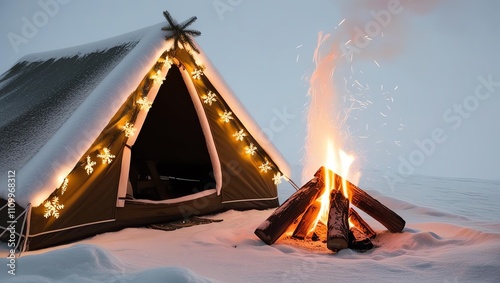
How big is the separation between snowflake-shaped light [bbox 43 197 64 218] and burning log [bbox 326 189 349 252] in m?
2.72

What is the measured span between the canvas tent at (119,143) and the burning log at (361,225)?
5.79ft

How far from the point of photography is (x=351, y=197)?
4871 mm

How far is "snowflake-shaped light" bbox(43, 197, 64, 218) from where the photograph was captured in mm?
4043

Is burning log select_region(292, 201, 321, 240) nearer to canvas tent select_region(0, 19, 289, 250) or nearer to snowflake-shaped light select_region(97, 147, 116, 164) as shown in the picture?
canvas tent select_region(0, 19, 289, 250)

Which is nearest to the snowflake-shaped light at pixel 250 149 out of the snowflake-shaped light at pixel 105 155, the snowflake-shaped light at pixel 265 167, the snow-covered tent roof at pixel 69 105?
the snow-covered tent roof at pixel 69 105

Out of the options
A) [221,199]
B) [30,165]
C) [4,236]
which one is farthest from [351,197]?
[4,236]

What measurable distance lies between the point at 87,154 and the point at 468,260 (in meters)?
3.71

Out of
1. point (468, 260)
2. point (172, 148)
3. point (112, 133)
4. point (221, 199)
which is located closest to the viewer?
point (468, 260)

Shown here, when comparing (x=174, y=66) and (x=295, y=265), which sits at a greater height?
(x=174, y=66)

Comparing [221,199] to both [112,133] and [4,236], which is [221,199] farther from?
[4,236]

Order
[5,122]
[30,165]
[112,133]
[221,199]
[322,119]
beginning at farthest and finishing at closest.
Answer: [322,119]
[221,199]
[5,122]
[112,133]
[30,165]

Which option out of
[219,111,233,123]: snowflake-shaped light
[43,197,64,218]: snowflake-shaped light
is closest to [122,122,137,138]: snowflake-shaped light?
[43,197,64,218]: snowflake-shaped light

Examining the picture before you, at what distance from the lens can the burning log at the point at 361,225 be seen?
491 centimetres

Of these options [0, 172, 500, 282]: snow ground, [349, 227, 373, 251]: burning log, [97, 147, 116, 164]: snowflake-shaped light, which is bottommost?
[0, 172, 500, 282]: snow ground
